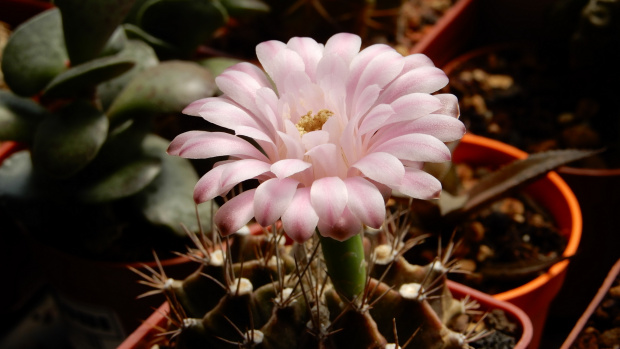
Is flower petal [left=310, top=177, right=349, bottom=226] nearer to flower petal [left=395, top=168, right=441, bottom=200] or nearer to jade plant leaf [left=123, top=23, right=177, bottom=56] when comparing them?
flower petal [left=395, top=168, right=441, bottom=200]

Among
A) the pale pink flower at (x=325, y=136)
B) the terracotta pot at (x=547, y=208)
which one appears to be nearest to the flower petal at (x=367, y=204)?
the pale pink flower at (x=325, y=136)

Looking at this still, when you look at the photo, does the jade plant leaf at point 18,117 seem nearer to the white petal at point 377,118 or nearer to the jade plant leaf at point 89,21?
the jade plant leaf at point 89,21

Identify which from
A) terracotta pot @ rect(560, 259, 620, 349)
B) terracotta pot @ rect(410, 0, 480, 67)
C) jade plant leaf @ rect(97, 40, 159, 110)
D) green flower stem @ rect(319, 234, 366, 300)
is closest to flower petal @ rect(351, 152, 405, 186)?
green flower stem @ rect(319, 234, 366, 300)

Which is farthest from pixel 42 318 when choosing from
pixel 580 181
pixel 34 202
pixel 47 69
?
pixel 580 181

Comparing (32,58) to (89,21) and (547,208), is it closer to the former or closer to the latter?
(89,21)

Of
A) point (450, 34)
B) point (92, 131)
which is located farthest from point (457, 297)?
point (450, 34)

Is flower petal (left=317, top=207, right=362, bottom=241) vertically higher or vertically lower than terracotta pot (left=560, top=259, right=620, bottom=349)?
higher
